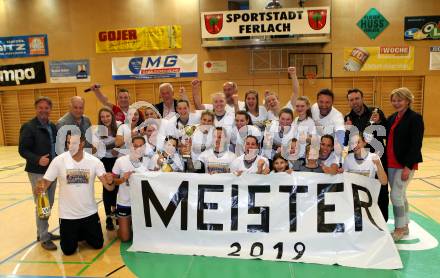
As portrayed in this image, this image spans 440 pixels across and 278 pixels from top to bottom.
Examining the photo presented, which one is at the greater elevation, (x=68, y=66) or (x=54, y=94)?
(x=68, y=66)

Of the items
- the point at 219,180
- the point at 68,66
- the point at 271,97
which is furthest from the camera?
the point at 68,66

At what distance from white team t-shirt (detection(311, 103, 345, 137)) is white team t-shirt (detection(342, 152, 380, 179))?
1.75ft

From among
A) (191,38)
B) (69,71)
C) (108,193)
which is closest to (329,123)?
(108,193)

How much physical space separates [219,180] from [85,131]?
2538mm

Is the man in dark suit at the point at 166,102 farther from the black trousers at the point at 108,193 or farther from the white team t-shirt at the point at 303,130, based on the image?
the white team t-shirt at the point at 303,130

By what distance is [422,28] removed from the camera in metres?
15.4

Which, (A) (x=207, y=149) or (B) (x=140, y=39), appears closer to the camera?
(A) (x=207, y=149)

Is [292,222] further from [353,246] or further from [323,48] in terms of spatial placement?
[323,48]

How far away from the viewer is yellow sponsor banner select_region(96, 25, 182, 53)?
16.1 meters

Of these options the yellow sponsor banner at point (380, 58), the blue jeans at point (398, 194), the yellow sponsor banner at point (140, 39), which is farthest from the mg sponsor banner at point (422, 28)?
the blue jeans at point (398, 194)

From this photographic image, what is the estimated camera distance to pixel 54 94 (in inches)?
688

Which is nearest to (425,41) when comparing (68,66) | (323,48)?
(323,48)

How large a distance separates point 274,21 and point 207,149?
10.3 metres

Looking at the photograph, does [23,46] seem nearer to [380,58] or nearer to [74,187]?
[74,187]
